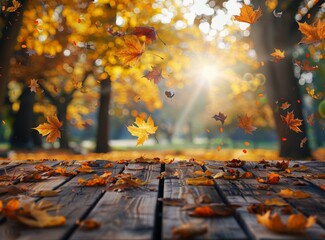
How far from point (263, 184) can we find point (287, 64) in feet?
26.5

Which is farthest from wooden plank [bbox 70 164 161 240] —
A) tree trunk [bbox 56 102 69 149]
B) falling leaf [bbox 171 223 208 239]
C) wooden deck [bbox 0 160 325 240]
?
tree trunk [bbox 56 102 69 149]

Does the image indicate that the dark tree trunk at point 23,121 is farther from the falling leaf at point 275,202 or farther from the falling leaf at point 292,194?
the falling leaf at point 275,202

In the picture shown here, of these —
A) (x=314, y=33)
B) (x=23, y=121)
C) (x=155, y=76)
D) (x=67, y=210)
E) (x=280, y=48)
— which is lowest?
(x=67, y=210)

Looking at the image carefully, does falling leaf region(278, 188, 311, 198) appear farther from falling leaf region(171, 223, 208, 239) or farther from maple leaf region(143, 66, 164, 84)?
maple leaf region(143, 66, 164, 84)

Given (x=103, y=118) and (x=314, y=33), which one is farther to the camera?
(x=103, y=118)

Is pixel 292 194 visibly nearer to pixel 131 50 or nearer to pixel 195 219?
pixel 195 219

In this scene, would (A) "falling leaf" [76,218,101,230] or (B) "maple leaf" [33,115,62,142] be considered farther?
(B) "maple leaf" [33,115,62,142]

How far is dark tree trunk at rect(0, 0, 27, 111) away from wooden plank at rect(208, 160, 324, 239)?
15.4 feet

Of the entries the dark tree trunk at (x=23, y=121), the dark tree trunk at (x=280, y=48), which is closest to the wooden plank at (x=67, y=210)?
the dark tree trunk at (x=280, y=48)

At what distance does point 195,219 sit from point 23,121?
20.0 metres

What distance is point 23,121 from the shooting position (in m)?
20.5

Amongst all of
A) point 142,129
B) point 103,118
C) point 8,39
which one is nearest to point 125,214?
point 142,129

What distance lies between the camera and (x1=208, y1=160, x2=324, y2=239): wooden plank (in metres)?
1.75

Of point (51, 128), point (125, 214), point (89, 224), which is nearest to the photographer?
point (89, 224)
